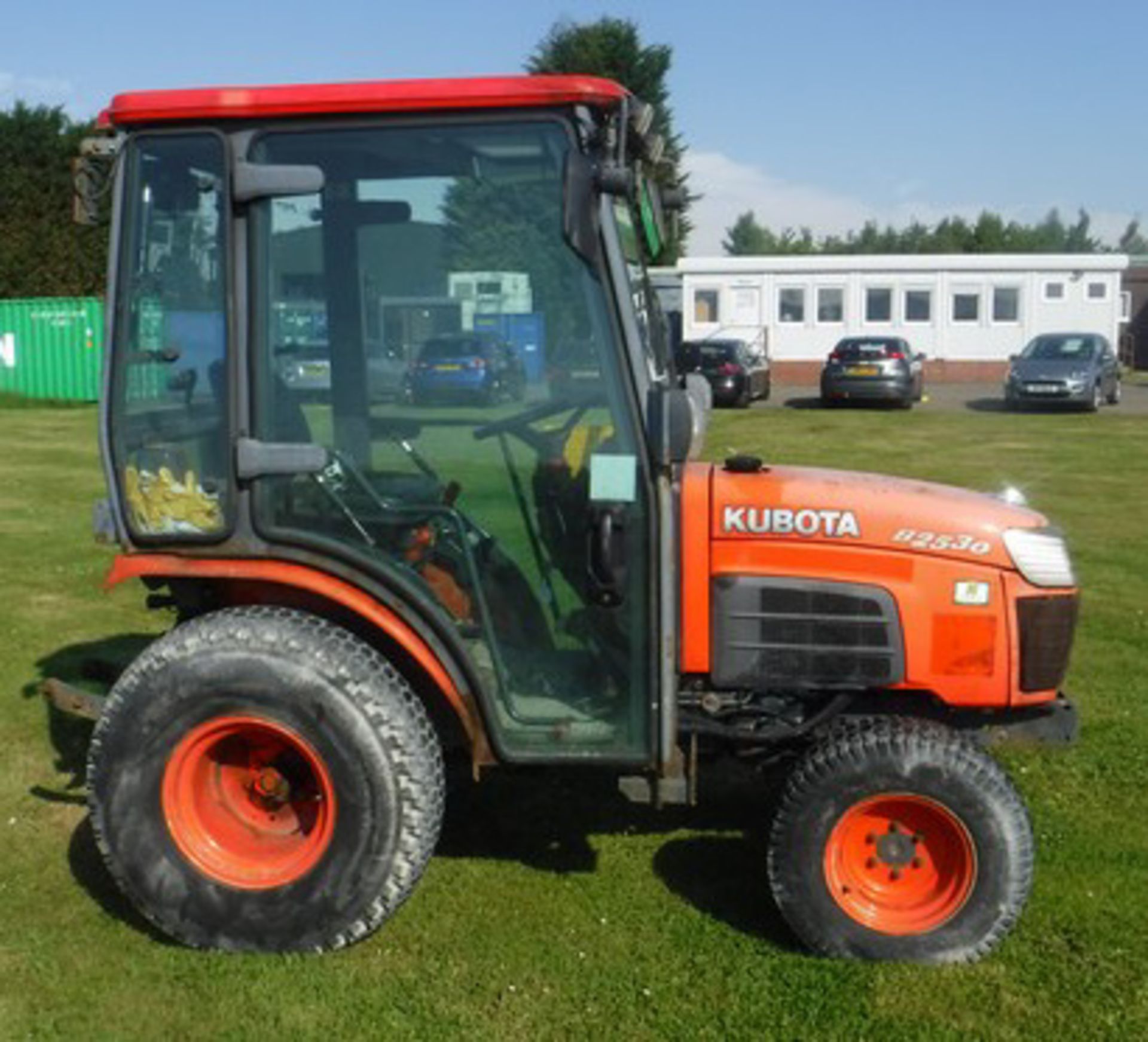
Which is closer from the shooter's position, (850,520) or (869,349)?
(850,520)

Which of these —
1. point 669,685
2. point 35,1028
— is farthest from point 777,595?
point 35,1028

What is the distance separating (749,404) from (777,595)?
950 inches

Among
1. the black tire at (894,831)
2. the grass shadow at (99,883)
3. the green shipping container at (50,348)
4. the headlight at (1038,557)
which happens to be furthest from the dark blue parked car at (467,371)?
the green shipping container at (50,348)

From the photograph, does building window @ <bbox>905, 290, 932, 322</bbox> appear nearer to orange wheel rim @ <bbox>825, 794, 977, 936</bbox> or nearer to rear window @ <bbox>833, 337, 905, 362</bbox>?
rear window @ <bbox>833, 337, 905, 362</bbox>

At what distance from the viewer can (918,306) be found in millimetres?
34125

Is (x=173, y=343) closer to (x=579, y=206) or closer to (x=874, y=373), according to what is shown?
(x=579, y=206)

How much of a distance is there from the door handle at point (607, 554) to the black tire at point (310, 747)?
636 millimetres

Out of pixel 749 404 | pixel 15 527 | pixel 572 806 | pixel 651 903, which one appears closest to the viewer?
pixel 651 903

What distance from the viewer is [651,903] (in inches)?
168

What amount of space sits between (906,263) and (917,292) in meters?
0.79

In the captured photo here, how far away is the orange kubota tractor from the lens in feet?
12.2

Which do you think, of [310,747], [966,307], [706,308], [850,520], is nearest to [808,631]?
[850,520]

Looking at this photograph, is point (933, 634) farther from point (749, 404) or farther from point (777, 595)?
point (749, 404)

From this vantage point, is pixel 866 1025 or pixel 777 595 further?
pixel 777 595
